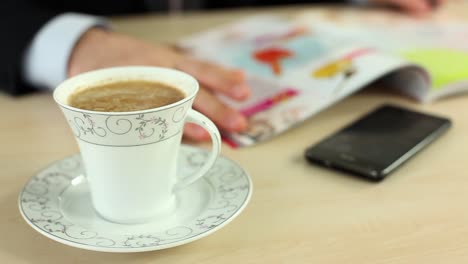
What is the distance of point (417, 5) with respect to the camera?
40.3 inches

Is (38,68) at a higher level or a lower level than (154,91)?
lower

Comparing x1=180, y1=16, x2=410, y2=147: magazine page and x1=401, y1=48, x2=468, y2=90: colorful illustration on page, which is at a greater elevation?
x1=401, y1=48, x2=468, y2=90: colorful illustration on page

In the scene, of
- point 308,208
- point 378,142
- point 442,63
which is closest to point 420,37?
point 442,63

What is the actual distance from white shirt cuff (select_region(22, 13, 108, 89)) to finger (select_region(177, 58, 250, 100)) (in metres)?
0.17

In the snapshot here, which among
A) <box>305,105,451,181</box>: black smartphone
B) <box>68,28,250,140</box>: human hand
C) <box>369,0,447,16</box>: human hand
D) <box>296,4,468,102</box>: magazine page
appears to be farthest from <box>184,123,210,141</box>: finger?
<box>369,0,447,16</box>: human hand

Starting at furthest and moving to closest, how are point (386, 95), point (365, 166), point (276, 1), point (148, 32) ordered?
point (276, 1), point (148, 32), point (386, 95), point (365, 166)

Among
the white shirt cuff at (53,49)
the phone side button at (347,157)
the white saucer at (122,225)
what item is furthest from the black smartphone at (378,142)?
the white shirt cuff at (53,49)

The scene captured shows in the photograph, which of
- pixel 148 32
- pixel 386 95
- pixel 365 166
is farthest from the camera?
pixel 148 32

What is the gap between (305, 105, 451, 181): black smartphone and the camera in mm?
540

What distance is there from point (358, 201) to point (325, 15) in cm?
60

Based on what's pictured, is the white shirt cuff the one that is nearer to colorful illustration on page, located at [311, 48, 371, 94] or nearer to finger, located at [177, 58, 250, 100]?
finger, located at [177, 58, 250, 100]

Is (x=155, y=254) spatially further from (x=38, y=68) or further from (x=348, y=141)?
(x=38, y=68)

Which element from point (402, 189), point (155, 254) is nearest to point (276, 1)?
point (402, 189)

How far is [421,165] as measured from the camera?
0.56 m
